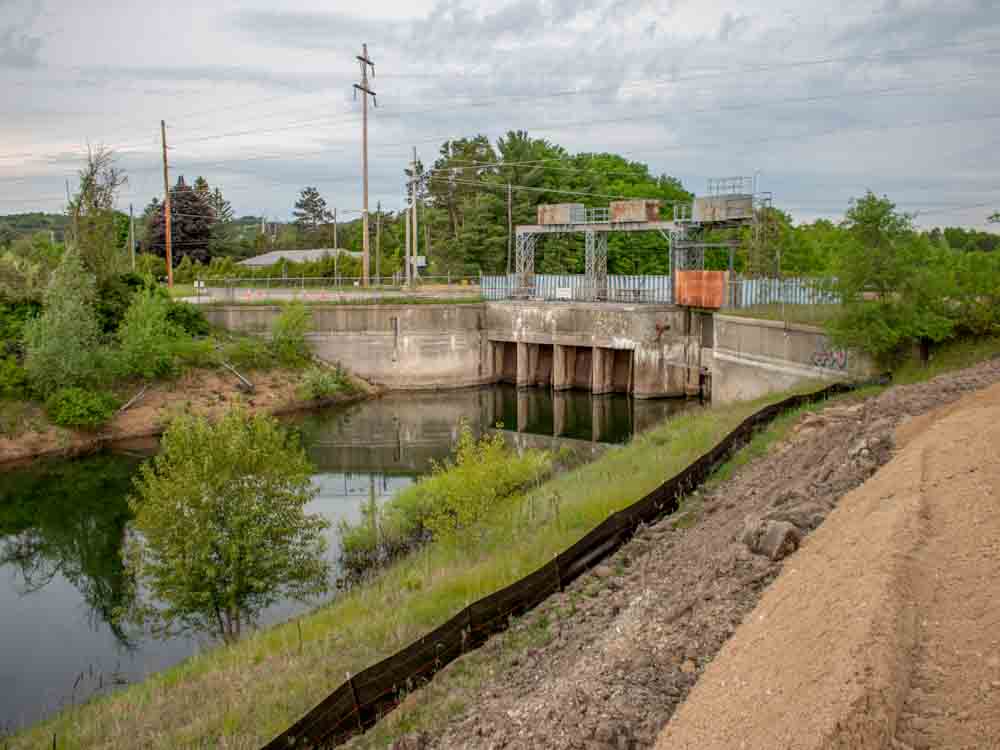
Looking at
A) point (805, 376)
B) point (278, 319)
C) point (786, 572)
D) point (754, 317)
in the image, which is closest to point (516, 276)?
point (278, 319)

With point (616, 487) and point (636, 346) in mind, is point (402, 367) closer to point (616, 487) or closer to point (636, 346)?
point (636, 346)

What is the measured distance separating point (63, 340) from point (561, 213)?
2813 centimetres

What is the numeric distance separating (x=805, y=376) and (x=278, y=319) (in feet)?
92.6

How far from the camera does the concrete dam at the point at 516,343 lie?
4541 centimetres

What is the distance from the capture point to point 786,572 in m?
10.2

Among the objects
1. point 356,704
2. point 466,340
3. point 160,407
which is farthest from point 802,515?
point 466,340

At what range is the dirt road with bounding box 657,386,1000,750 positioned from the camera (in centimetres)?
631

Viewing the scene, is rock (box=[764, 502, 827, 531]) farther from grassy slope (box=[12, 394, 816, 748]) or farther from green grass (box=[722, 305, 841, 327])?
green grass (box=[722, 305, 841, 327])

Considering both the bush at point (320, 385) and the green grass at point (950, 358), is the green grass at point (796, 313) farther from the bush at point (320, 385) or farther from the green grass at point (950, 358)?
the bush at point (320, 385)

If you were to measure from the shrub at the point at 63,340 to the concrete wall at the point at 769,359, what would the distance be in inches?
1077

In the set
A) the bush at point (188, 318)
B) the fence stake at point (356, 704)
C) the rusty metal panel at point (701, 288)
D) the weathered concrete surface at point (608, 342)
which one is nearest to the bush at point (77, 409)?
the bush at point (188, 318)

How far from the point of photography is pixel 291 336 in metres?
47.9

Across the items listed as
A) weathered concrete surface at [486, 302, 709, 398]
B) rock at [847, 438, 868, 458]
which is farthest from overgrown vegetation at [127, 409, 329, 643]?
weathered concrete surface at [486, 302, 709, 398]

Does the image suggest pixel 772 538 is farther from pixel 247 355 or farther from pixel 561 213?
pixel 561 213
